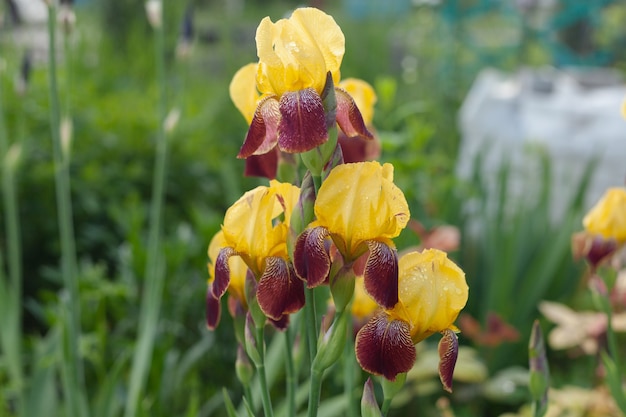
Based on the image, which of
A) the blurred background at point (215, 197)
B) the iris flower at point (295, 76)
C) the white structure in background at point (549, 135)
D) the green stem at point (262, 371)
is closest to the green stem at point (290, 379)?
the green stem at point (262, 371)

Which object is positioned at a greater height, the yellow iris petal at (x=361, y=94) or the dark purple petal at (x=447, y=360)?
the yellow iris petal at (x=361, y=94)

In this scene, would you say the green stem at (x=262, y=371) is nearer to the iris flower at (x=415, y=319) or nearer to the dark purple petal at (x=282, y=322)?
the dark purple petal at (x=282, y=322)

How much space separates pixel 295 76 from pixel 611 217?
2.20ft

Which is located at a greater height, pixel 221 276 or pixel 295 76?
pixel 295 76

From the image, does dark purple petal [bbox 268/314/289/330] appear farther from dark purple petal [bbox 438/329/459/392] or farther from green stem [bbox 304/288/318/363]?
dark purple petal [bbox 438/329/459/392]

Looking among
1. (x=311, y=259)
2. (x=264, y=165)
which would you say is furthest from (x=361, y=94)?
(x=311, y=259)

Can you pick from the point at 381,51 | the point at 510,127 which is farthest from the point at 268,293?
the point at 381,51

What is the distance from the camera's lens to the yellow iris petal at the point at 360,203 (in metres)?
0.65

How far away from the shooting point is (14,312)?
1673 mm

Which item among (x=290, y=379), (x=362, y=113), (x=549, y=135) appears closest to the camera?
(x=290, y=379)

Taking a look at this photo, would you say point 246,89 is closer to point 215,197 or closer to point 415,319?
point 415,319

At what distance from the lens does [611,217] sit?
3.65 feet

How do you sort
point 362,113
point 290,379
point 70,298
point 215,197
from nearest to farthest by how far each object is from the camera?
1. point 290,379
2. point 362,113
3. point 70,298
4. point 215,197

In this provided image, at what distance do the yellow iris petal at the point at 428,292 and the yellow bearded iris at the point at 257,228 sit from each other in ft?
0.40
